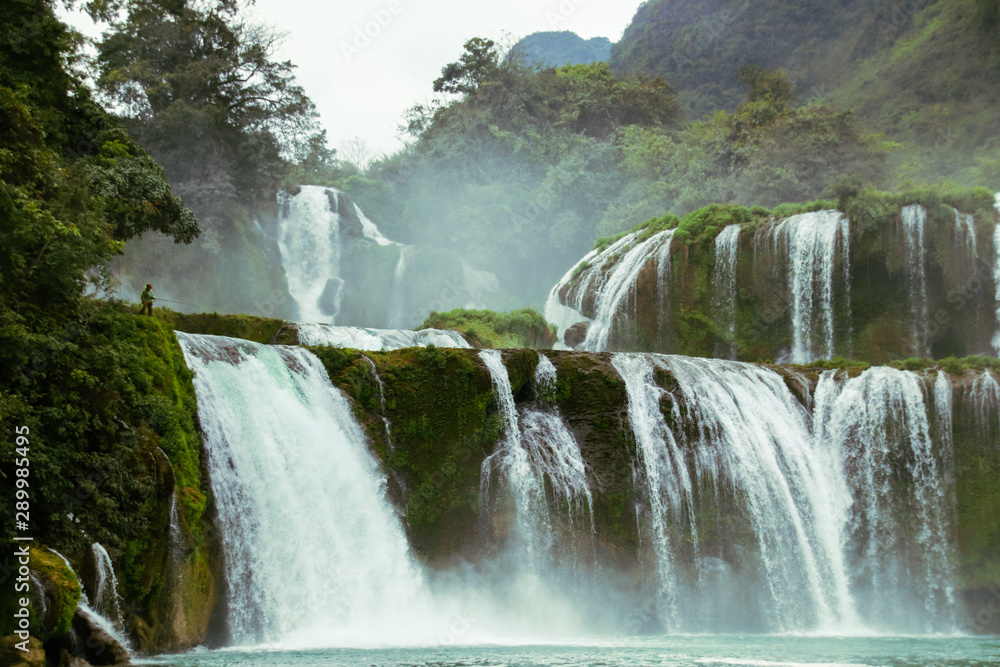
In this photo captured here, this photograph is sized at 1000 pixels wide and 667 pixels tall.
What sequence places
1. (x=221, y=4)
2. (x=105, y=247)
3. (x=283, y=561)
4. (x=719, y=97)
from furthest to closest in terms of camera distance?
(x=719, y=97), (x=221, y=4), (x=283, y=561), (x=105, y=247)

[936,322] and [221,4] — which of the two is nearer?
[936,322]

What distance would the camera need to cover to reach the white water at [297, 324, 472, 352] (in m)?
20.2

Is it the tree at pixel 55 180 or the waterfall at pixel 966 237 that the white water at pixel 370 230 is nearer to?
the tree at pixel 55 180

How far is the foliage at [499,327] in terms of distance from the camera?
25.8 meters

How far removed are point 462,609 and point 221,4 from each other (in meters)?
29.7

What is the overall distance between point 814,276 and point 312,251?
24607 mm

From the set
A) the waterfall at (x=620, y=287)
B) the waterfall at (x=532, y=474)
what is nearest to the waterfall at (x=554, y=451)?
the waterfall at (x=532, y=474)

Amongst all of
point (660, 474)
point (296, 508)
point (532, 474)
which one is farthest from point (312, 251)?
point (296, 508)

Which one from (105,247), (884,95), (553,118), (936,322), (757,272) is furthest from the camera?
(553,118)

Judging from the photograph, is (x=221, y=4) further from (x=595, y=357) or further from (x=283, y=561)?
(x=283, y=561)

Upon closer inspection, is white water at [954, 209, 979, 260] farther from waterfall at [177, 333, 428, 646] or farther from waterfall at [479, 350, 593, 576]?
waterfall at [177, 333, 428, 646]

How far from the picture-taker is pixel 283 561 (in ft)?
42.5

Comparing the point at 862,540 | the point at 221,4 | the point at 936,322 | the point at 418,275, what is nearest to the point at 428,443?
the point at 862,540

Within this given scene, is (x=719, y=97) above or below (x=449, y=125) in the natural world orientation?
above
